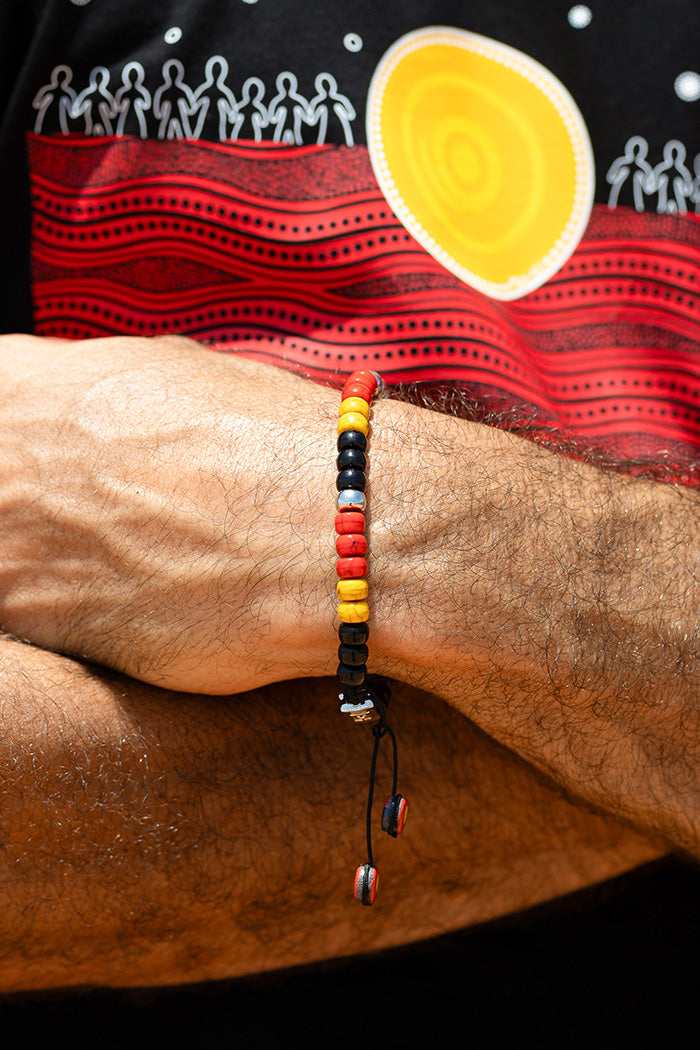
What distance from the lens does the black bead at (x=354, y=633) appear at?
87 centimetres

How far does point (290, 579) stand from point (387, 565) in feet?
0.30

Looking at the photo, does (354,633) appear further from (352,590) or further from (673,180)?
(673,180)

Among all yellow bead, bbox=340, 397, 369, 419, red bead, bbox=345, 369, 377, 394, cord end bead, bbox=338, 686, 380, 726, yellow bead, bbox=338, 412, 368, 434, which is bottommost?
cord end bead, bbox=338, 686, 380, 726

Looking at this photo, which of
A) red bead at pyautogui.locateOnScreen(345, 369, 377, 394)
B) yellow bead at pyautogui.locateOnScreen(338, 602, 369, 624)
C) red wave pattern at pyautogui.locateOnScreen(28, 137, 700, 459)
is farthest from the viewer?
red wave pattern at pyautogui.locateOnScreen(28, 137, 700, 459)

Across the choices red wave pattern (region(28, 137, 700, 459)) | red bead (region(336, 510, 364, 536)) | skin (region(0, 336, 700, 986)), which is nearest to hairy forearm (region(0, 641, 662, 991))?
skin (region(0, 336, 700, 986))

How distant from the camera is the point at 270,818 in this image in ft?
3.51

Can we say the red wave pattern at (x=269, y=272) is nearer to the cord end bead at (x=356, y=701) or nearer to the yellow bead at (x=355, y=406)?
the yellow bead at (x=355, y=406)

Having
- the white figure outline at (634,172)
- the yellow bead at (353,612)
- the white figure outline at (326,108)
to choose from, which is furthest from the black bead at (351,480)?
the white figure outline at (634,172)

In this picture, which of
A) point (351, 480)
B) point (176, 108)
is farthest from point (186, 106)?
point (351, 480)

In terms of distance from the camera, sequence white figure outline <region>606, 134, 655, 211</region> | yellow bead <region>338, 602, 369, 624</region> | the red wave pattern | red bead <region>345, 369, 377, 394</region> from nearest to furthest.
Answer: yellow bead <region>338, 602, 369, 624</region> → red bead <region>345, 369, 377, 394</region> → the red wave pattern → white figure outline <region>606, 134, 655, 211</region>

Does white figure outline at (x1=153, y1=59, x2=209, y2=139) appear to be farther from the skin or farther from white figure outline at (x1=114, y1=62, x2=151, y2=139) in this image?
the skin

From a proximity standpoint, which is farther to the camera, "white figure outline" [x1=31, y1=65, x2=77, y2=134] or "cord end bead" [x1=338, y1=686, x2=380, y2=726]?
"white figure outline" [x1=31, y1=65, x2=77, y2=134]

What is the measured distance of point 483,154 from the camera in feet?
4.04

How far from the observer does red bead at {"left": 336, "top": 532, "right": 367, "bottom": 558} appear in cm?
88
